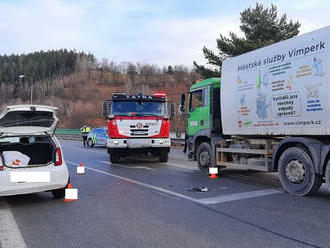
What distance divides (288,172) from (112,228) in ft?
13.8

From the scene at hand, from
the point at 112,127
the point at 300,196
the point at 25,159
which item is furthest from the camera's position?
the point at 112,127

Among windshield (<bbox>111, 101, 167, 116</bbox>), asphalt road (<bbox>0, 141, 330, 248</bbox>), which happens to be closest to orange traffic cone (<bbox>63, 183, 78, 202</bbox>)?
asphalt road (<bbox>0, 141, 330, 248</bbox>)

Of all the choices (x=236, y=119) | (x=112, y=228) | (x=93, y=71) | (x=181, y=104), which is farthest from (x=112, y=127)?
(x=93, y=71)

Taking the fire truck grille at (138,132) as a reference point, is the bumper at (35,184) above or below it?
below

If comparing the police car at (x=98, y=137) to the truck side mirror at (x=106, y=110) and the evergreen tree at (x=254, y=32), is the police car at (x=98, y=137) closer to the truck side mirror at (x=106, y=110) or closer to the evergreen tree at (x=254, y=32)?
the evergreen tree at (x=254, y=32)

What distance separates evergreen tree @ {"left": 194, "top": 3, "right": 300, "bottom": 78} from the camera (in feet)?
94.8

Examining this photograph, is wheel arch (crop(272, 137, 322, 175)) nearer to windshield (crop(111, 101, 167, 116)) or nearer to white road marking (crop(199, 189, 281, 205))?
white road marking (crop(199, 189, 281, 205))

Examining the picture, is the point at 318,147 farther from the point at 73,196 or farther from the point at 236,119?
the point at 73,196

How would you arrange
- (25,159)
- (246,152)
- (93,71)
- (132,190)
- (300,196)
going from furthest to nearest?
(93,71) < (246,152) < (132,190) < (300,196) < (25,159)

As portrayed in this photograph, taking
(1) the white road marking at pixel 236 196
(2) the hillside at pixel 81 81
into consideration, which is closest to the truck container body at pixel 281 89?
(1) the white road marking at pixel 236 196

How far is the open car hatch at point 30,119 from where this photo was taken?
25.6 feet

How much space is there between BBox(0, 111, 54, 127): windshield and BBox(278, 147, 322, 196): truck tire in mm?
4872

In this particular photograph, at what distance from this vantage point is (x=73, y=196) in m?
7.58

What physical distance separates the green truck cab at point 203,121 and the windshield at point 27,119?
4620 mm
